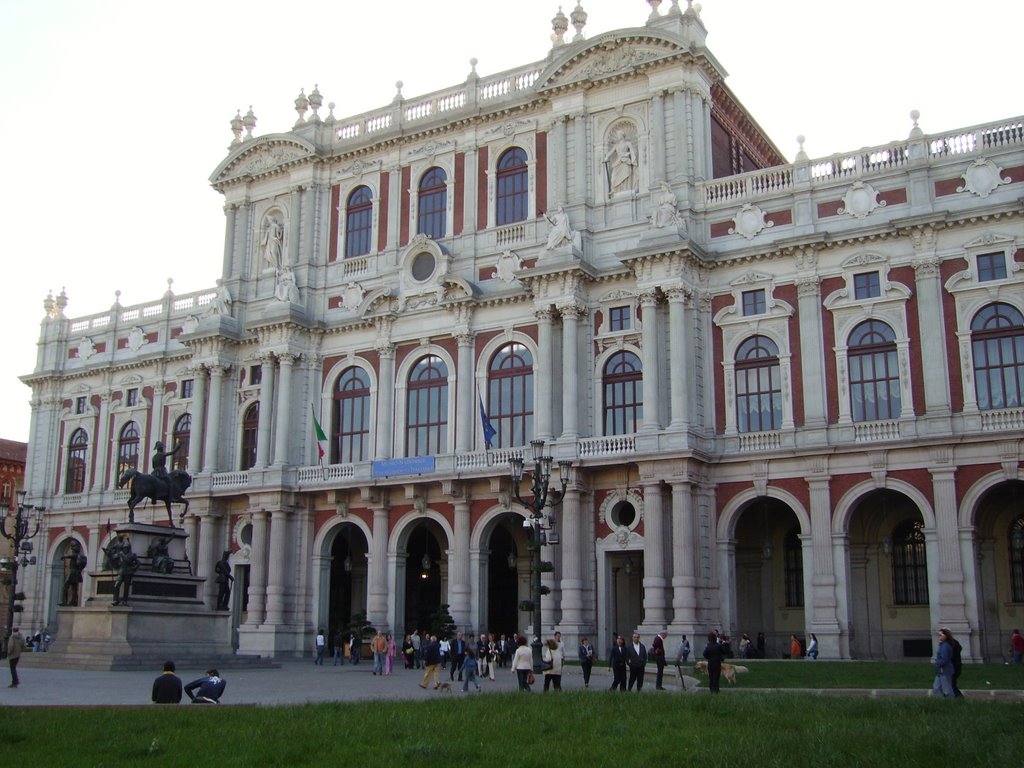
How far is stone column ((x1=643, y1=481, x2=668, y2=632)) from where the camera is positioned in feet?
130

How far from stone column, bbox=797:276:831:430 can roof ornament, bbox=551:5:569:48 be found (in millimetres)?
15977

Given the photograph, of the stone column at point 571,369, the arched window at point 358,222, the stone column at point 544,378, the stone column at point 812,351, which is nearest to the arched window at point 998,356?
the stone column at point 812,351

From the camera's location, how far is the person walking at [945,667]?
22.5m

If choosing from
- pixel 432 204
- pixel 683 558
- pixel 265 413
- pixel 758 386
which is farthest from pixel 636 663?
pixel 432 204

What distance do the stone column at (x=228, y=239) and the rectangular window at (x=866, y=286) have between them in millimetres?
30628

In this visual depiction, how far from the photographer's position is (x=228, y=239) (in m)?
56.6

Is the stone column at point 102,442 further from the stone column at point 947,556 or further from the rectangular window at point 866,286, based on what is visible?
the stone column at point 947,556

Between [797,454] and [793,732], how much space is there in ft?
80.7

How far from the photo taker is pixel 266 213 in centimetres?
5594

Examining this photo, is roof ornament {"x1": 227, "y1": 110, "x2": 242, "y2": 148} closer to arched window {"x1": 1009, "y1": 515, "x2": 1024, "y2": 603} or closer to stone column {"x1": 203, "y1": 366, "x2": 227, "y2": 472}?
stone column {"x1": 203, "y1": 366, "x2": 227, "y2": 472}

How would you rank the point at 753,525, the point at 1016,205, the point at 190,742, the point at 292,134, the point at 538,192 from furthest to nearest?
the point at 292,134, the point at 538,192, the point at 753,525, the point at 1016,205, the point at 190,742

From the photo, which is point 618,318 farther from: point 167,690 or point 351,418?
point 167,690

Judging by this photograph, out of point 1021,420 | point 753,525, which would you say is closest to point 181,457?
point 753,525

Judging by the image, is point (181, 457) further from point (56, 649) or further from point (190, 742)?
point (190, 742)
